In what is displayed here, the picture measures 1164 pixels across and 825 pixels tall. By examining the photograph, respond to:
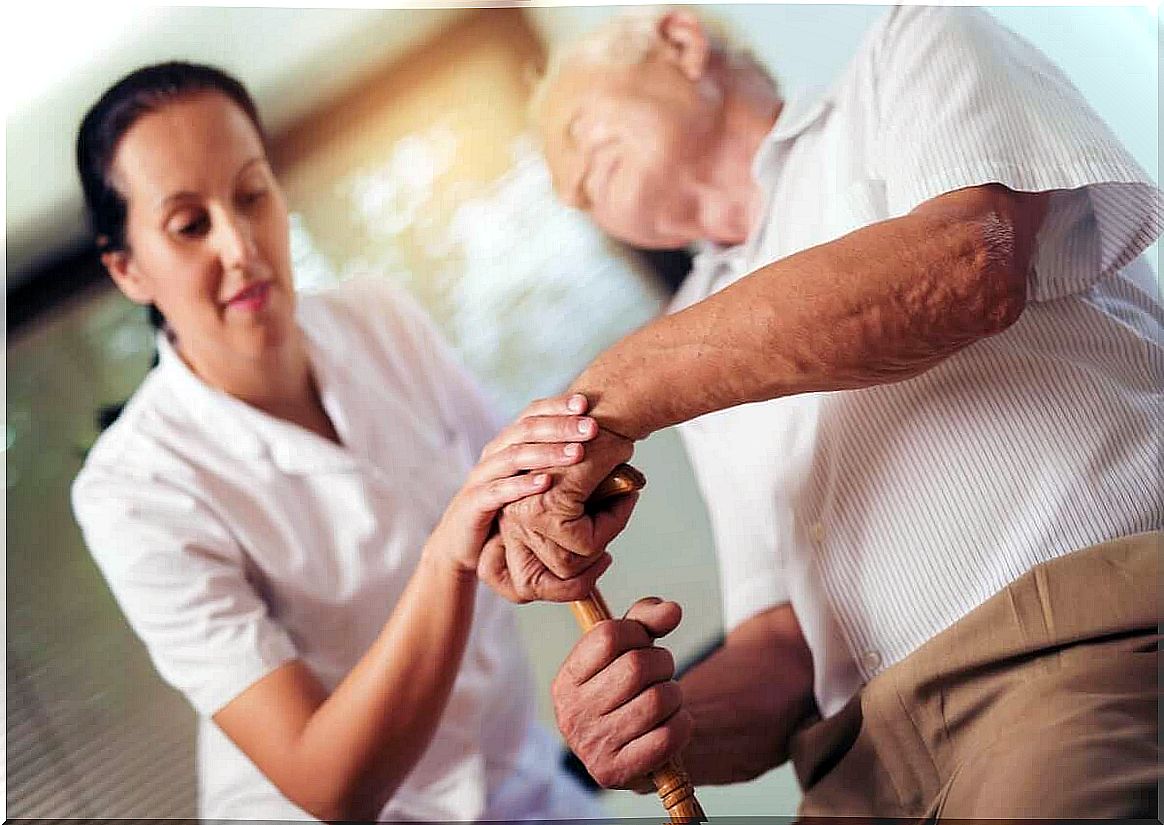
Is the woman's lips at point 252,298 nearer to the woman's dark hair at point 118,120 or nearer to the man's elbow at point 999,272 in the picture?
the woman's dark hair at point 118,120

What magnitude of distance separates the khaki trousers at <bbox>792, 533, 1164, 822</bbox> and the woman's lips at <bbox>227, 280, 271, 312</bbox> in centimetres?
71

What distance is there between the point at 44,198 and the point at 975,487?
97 centimetres

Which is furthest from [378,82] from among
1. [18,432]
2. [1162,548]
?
[1162,548]

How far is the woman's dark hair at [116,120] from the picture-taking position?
120 cm

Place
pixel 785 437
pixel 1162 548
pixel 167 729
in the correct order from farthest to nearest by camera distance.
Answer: pixel 167 729, pixel 785 437, pixel 1162 548

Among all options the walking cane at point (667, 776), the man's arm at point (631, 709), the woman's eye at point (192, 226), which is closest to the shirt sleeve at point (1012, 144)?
the walking cane at point (667, 776)

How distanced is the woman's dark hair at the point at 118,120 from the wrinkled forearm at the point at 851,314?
0.58 meters

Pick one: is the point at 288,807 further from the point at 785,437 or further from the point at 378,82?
the point at 378,82

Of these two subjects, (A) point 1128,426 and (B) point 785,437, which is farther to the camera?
(B) point 785,437

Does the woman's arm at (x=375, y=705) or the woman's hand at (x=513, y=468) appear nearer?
the woman's hand at (x=513, y=468)

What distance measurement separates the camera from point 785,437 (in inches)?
44.6

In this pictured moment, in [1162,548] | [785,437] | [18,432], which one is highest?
[18,432]

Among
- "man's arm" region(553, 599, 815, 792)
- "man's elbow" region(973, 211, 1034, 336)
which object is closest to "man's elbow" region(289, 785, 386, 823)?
"man's arm" region(553, 599, 815, 792)

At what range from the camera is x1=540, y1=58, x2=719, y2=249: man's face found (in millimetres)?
1249
